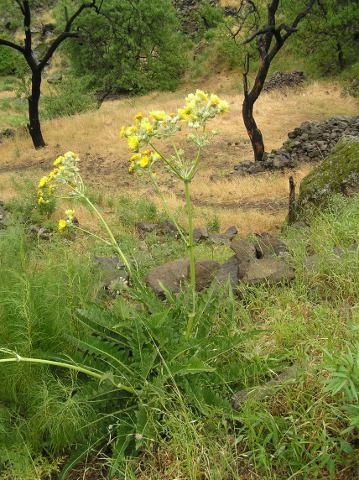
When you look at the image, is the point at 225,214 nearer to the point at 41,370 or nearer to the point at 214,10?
the point at 41,370

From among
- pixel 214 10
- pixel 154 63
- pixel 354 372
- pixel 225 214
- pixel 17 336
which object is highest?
pixel 214 10

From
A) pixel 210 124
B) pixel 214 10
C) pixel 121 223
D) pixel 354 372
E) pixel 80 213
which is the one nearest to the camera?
pixel 354 372

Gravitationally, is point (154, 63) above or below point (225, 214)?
above

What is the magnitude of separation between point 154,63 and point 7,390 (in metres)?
26.7

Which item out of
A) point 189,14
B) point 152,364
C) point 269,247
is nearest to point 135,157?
point 152,364

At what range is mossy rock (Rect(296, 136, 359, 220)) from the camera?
6.03 meters

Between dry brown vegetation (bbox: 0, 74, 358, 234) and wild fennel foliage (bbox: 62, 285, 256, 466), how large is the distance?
205 inches

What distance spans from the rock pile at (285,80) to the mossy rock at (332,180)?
15616 millimetres

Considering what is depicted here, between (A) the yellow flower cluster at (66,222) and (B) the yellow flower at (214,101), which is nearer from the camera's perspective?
(B) the yellow flower at (214,101)

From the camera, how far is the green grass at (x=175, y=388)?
174cm

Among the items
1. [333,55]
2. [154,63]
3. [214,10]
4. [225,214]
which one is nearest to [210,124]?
[225,214]

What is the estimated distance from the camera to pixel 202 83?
27.0 m

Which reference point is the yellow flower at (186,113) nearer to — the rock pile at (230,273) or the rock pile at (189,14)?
the rock pile at (230,273)

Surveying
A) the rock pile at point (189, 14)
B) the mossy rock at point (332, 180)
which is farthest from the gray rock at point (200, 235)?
the rock pile at point (189, 14)
